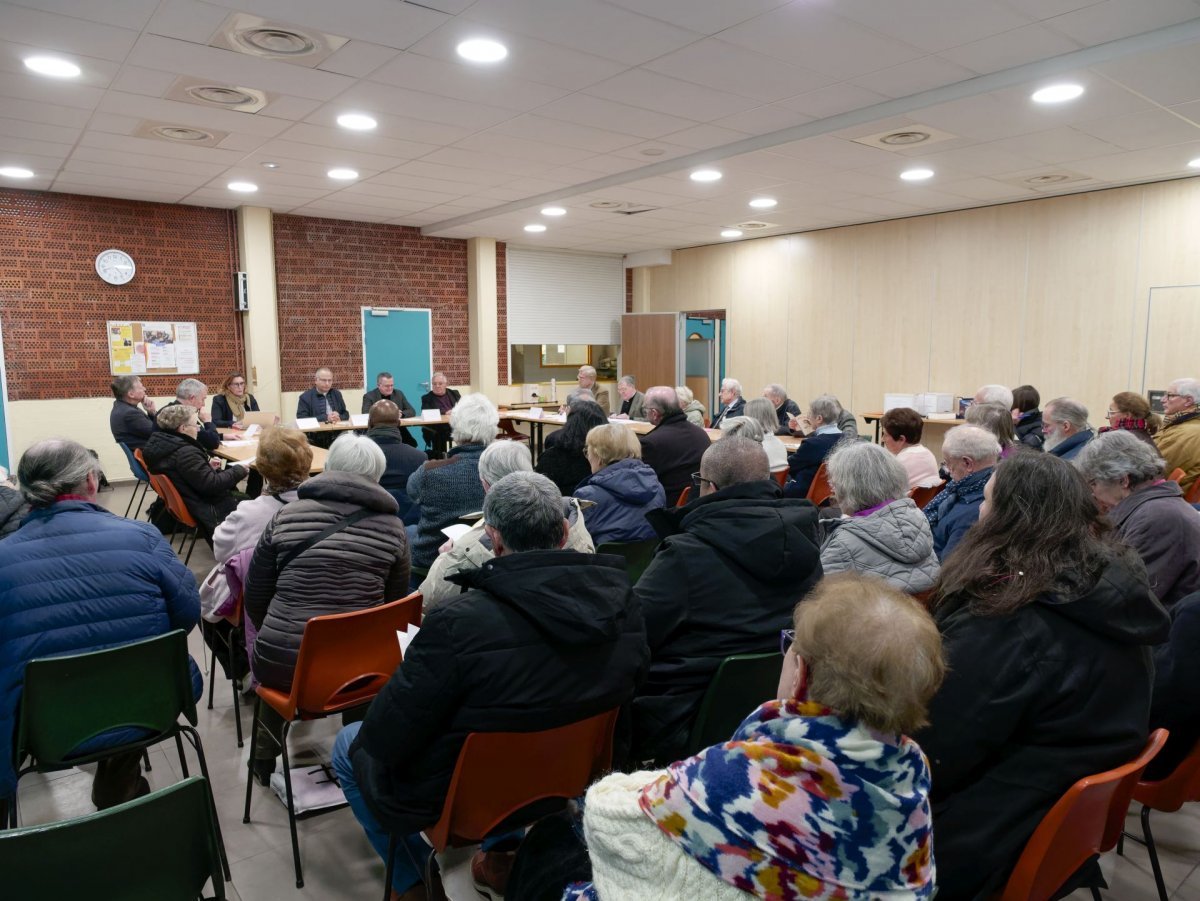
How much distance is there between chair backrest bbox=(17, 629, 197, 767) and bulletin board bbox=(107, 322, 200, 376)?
7299mm

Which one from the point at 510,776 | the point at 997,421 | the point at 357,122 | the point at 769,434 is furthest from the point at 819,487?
the point at 357,122

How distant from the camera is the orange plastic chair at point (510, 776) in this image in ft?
5.47

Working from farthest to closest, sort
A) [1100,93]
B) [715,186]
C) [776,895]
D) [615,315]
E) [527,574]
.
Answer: [615,315], [715,186], [1100,93], [527,574], [776,895]

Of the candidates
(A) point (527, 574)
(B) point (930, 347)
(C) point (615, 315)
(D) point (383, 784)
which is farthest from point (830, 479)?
(C) point (615, 315)

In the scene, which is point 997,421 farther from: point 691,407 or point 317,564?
point 317,564

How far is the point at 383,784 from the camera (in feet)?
5.82

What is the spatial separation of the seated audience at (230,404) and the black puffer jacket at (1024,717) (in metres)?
7.36

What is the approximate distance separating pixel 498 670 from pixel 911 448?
11.3 feet

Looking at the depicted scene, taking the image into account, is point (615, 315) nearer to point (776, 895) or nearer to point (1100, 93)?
point (1100, 93)

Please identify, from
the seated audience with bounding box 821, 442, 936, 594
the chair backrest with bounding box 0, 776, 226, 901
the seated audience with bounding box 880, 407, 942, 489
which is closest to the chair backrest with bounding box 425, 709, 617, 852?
the chair backrest with bounding box 0, 776, 226, 901

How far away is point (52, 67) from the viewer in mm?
4246

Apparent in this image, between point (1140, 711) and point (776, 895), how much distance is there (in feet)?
3.33

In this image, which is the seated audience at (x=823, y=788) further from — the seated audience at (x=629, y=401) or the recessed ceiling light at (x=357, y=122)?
the seated audience at (x=629, y=401)

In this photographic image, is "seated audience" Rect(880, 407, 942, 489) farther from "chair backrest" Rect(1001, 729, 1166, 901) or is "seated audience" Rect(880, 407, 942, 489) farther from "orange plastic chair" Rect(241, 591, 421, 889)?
"orange plastic chair" Rect(241, 591, 421, 889)
